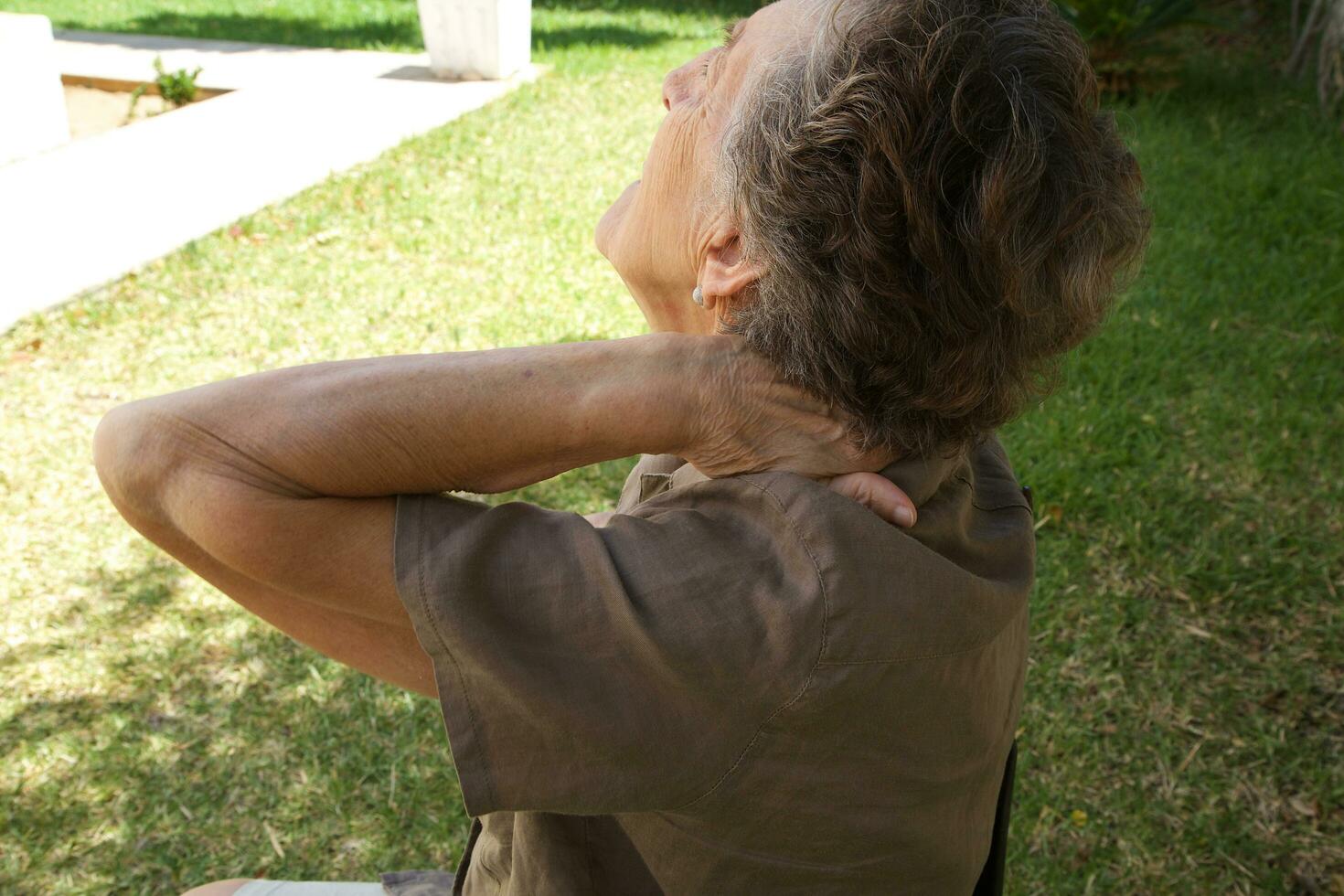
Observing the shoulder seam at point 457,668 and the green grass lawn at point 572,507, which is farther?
the green grass lawn at point 572,507

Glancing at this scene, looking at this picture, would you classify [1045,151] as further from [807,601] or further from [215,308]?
[215,308]

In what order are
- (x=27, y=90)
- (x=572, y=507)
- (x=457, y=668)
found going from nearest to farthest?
(x=457, y=668) < (x=572, y=507) < (x=27, y=90)

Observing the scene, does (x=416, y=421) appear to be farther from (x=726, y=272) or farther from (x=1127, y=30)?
(x=1127, y=30)

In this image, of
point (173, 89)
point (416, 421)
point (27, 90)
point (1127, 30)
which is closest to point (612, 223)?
point (416, 421)

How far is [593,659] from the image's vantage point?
4.04ft

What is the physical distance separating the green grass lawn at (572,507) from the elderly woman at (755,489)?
1905mm

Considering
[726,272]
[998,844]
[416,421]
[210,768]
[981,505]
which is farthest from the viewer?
[210,768]

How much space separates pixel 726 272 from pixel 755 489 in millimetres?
293

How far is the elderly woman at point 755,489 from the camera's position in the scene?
124 cm

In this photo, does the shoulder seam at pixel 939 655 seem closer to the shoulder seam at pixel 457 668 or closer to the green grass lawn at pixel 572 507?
the shoulder seam at pixel 457 668

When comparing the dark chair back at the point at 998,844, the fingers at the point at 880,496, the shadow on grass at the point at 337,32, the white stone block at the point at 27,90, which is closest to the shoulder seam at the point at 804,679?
the fingers at the point at 880,496

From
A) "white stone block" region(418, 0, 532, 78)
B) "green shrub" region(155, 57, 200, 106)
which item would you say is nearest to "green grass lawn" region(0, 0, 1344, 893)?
"green shrub" region(155, 57, 200, 106)

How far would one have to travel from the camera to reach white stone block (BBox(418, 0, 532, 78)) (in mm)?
9836

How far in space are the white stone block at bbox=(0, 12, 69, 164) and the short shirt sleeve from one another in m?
7.39
